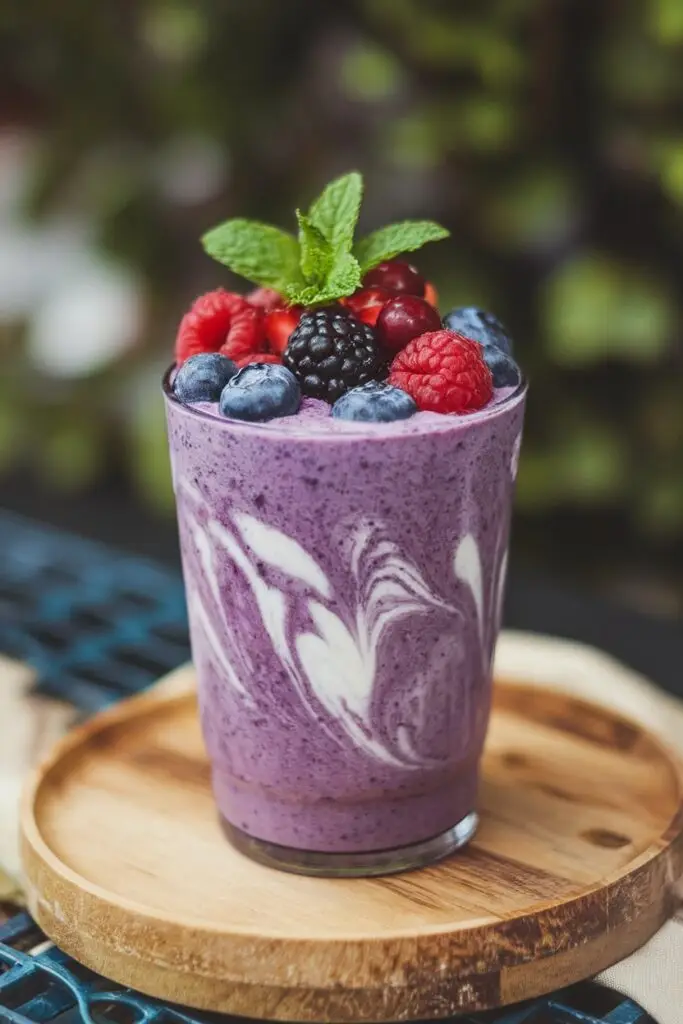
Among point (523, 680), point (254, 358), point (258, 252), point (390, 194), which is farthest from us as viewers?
point (390, 194)

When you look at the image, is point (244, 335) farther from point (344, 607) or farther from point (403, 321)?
point (344, 607)

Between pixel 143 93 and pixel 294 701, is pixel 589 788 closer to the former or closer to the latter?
pixel 294 701

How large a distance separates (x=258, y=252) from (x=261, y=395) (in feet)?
0.85

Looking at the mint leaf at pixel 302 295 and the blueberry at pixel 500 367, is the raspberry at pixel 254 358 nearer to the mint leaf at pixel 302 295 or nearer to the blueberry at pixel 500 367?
the mint leaf at pixel 302 295

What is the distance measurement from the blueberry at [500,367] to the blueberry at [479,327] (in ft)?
0.04

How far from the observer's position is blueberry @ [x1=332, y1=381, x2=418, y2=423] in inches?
41.7

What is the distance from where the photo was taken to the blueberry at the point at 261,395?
1062 mm

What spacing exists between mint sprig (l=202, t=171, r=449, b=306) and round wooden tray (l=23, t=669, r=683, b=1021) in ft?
1.78

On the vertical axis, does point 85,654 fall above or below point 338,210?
below

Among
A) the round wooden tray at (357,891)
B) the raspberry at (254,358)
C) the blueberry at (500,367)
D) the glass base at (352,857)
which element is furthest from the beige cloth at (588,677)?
the raspberry at (254,358)

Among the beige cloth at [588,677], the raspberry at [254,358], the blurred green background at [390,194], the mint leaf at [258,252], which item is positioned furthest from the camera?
the blurred green background at [390,194]

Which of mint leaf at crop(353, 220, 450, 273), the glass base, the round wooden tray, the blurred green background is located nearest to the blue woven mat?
the round wooden tray

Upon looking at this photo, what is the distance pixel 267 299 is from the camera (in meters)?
1.29

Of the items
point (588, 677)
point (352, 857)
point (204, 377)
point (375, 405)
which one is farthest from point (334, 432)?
point (588, 677)
